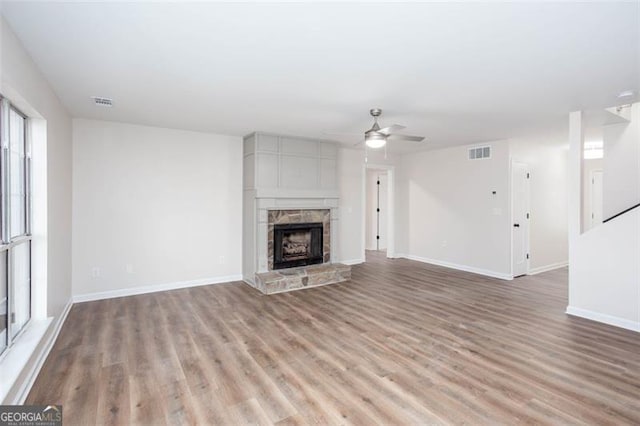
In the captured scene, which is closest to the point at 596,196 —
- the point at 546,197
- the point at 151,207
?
the point at 546,197

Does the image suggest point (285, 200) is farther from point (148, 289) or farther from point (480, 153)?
point (480, 153)

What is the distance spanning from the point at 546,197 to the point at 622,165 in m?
2.14

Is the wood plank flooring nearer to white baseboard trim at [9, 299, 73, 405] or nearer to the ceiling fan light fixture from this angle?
white baseboard trim at [9, 299, 73, 405]

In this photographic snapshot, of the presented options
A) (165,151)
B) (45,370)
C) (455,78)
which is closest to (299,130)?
(165,151)

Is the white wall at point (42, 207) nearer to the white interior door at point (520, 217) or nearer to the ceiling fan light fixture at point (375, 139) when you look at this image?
the ceiling fan light fixture at point (375, 139)

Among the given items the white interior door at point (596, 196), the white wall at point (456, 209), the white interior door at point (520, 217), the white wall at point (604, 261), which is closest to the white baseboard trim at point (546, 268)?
the white interior door at point (520, 217)

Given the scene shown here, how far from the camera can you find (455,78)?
116 inches

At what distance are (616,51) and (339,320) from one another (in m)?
3.56

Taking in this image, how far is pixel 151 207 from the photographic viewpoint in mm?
4930

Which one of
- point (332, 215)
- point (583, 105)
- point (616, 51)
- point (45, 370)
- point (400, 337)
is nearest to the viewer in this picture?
point (616, 51)

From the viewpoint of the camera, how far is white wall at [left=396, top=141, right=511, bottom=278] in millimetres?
5949

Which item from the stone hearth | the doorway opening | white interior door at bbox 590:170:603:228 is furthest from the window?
white interior door at bbox 590:170:603:228

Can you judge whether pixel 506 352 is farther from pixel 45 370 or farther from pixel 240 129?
pixel 240 129

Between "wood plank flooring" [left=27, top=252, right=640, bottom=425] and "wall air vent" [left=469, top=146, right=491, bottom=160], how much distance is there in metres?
2.86
